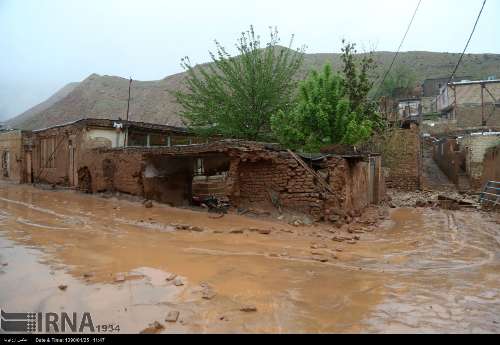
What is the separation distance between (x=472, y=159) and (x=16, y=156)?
24.7 m

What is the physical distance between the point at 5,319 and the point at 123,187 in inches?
389

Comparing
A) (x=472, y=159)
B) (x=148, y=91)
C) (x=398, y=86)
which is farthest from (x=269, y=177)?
(x=148, y=91)

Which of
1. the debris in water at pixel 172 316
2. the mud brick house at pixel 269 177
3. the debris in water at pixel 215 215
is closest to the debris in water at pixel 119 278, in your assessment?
the debris in water at pixel 172 316

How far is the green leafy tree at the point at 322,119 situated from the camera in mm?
11375

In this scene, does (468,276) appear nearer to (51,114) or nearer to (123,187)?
(123,187)

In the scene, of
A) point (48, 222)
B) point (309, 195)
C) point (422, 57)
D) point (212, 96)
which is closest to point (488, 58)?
point (422, 57)

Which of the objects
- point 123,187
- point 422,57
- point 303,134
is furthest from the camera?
point 422,57

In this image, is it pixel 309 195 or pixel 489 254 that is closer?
pixel 489 254

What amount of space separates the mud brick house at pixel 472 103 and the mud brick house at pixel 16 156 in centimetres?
2709

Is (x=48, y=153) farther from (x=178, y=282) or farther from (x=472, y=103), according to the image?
(x=472, y=103)

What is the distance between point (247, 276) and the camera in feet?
16.5

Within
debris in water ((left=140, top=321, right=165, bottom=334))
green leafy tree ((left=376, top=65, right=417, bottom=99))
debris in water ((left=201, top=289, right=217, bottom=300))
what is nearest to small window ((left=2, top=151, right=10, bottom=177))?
debris in water ((left=201, top=289, right=217, bottom=300))

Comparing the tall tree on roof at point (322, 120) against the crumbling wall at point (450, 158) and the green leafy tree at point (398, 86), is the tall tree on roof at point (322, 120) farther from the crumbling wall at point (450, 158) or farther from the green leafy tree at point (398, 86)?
the green leafy tree at point (398, 86)

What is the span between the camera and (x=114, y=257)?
582 cm
